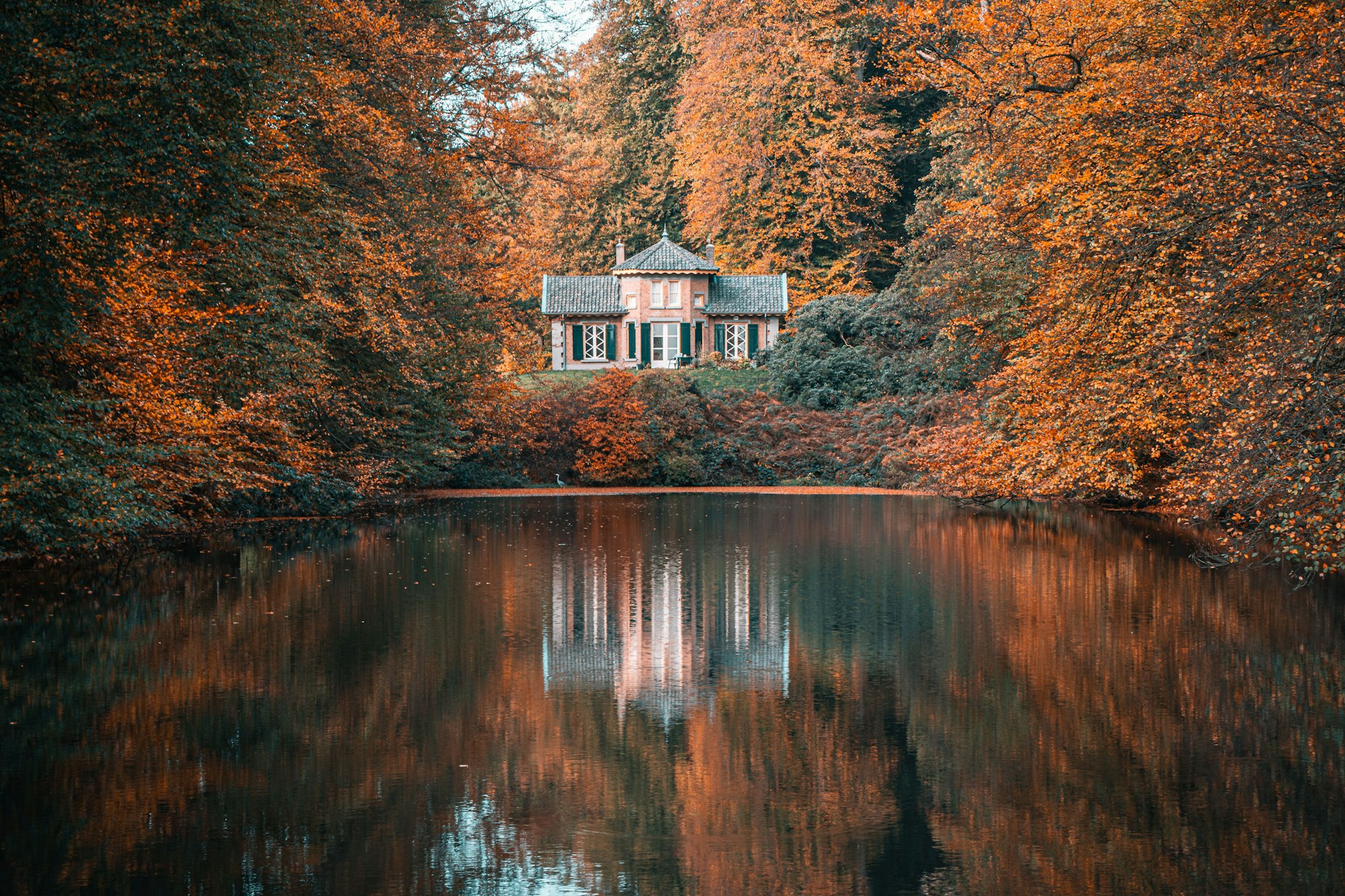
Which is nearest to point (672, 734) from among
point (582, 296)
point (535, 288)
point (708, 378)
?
point (535, 288)

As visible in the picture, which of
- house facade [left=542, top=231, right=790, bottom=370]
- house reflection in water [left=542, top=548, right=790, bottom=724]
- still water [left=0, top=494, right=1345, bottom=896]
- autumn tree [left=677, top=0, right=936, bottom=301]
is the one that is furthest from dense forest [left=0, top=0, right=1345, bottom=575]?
autumn tree [left=677, top=0, right=936, bottom=301]

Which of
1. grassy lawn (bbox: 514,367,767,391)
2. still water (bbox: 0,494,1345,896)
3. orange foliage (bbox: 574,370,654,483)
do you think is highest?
grassy lawn (bbox: 514,367,767,391)

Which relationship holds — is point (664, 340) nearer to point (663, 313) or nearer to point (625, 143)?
point (663, 313)

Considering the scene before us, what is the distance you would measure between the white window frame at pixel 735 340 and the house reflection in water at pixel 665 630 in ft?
121

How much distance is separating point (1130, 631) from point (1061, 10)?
16.3m

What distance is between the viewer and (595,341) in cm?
5572

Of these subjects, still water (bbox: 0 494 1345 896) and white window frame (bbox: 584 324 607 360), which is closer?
still water (bbox: 0 494 1345 896)

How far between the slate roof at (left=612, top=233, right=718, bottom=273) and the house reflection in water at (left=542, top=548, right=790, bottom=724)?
3681cm

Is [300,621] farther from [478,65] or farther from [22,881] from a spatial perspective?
[478,65]

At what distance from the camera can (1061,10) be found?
24.3 meters

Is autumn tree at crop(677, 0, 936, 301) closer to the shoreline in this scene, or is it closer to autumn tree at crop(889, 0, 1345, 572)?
the shoreline

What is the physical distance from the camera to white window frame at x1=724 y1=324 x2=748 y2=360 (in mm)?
54719

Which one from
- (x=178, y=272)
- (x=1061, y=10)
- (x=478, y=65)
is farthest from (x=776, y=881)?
(x=478, y=65)

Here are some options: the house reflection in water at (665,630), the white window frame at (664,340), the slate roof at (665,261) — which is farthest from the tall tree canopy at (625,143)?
A: the house reflection in water at (665,630)
